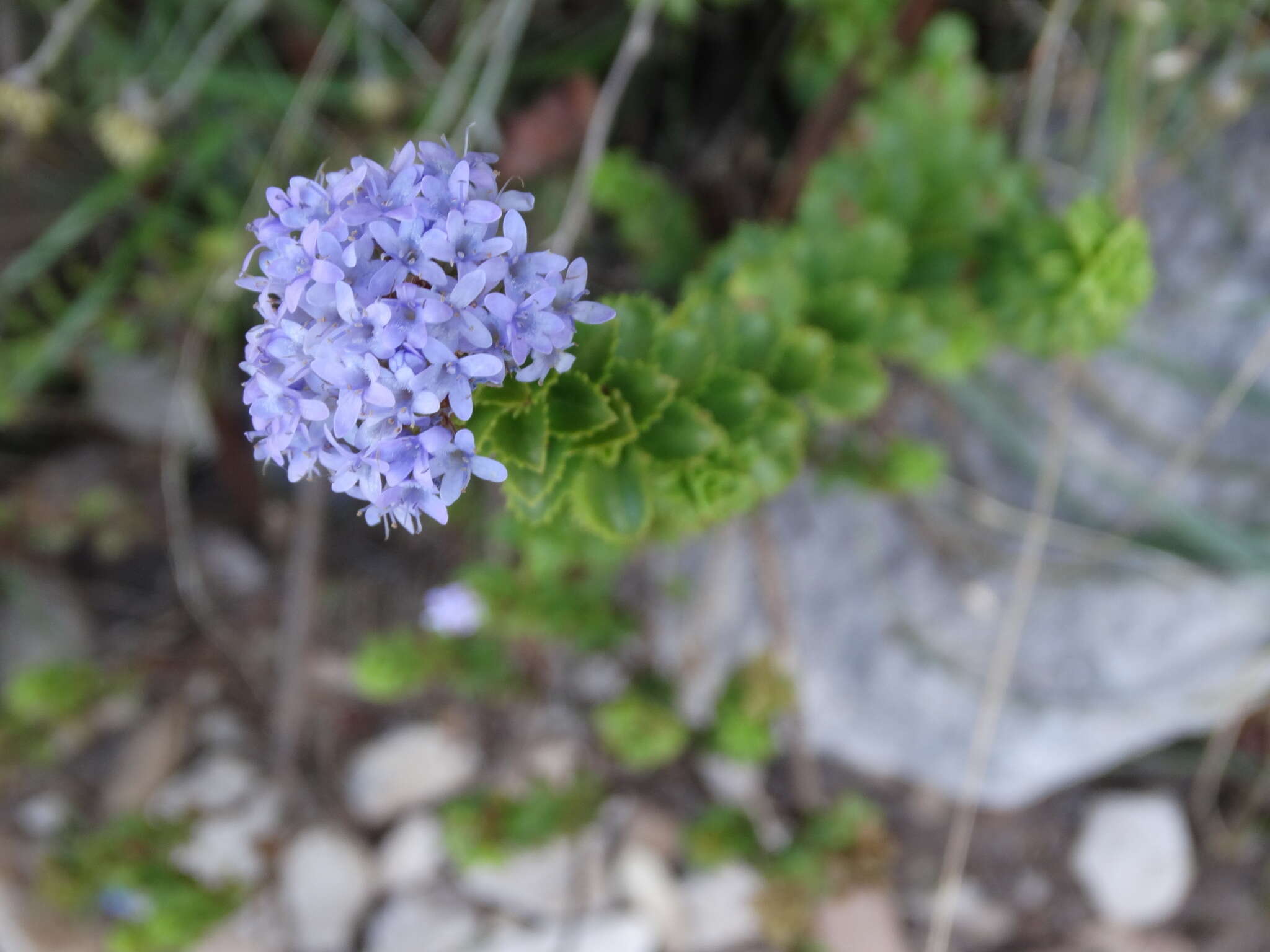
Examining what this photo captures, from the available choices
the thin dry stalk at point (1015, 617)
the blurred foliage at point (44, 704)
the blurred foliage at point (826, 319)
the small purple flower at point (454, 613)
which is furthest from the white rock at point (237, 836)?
the thin dry stalk at point (1015, 617)

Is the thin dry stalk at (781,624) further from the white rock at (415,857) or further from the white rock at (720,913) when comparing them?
the white rock at (415,857)

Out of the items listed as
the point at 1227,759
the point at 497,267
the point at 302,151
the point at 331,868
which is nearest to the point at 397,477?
the point at 497,267

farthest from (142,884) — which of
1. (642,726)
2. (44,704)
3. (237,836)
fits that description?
(642,726)

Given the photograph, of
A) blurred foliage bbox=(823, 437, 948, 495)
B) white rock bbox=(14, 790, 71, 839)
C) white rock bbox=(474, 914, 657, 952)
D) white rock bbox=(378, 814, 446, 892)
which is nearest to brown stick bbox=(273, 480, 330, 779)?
white rock bbox=(378, 814, 446, 892)

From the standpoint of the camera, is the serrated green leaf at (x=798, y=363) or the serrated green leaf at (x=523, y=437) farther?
the serrated green leaf at (x=798, y=363)

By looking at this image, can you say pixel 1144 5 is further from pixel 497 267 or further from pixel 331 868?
pixel 331 868

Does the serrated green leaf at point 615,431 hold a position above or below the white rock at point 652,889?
above

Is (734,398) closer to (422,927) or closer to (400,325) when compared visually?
(400,325)
